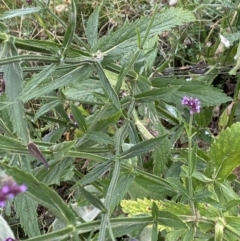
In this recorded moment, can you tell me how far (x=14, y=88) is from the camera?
1.02 metres

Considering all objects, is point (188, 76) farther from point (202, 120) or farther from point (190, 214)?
point (190, 214)

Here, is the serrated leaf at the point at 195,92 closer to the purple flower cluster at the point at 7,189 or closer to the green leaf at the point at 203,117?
the green leaf at the point at 203,117

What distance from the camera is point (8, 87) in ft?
3.34

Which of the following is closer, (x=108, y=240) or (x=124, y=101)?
(x=108, y=240)

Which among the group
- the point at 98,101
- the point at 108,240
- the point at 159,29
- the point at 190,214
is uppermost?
the point at 159,29

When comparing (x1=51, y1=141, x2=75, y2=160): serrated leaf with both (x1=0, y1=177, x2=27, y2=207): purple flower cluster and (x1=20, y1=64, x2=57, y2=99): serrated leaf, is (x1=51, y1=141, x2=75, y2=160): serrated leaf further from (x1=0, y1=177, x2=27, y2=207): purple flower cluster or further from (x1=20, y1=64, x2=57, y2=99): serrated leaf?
(x1=0, y1=177, x2=27, y2=207): purple flower cluster

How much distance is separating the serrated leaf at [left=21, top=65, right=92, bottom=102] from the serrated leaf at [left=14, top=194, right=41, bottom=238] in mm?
241

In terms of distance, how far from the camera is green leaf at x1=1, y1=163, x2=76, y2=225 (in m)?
0.81

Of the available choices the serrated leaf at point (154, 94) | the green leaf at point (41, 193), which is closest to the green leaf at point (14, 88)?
the green leaf at point (41, 193)

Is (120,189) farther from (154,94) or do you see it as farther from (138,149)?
(154,94)

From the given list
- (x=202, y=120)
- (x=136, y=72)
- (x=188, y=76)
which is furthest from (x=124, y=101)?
(x=188, y=76)

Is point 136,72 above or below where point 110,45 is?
below

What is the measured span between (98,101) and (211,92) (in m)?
0.38

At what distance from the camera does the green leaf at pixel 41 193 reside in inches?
32.1
